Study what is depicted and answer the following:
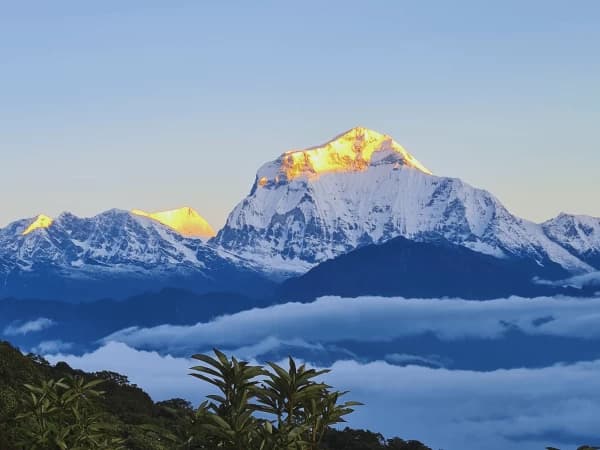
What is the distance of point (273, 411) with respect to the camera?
45.9 m

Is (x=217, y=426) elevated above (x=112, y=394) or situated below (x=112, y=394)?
below

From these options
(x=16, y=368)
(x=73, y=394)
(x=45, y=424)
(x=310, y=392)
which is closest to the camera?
(x=310, y=392)

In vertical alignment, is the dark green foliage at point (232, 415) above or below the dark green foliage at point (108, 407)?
below

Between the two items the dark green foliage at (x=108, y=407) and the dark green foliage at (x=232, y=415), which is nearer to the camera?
the dark green foliage at (x=232, y=415)

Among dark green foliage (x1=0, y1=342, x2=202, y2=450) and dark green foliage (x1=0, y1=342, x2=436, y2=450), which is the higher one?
dark green foliage (x1=0, y1=342, x2=202, y2=450)

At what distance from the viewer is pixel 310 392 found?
1779 inches

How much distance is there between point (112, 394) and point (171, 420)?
1705 cm

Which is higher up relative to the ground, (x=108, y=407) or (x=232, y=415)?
(x=108, y=407)

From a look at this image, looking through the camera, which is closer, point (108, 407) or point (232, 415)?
point (232, 415)

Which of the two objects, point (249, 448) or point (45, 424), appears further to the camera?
point (45, 424)

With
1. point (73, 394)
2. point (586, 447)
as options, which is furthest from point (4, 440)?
point (586, 447)

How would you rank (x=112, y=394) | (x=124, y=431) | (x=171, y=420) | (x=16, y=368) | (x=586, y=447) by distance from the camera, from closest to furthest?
1. (x=586, y=447)
2. (x=124, y=431)
3. (x=16, y=368)
4. (x=171, y=420)
5. (x=112, y=394)

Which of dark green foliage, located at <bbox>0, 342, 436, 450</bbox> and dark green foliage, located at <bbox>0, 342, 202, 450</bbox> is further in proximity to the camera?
dark green foliage, located at <bbox>0, 342, 202, 450</bbox>

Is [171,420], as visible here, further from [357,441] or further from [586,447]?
[586,447]
